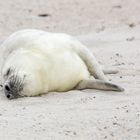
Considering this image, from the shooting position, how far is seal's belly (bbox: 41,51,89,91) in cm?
617

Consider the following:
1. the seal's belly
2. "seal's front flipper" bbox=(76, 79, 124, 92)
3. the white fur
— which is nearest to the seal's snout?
the white fur

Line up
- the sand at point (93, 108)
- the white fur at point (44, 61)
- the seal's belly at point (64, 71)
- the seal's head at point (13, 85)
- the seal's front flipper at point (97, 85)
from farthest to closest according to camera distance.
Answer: the seal's front flipper at point (97, 85)
the seal's belly at point (64, 71)
the white fur at point (44, 61)
the seal's head at point (13, 85)
the sand at point (93, 108)

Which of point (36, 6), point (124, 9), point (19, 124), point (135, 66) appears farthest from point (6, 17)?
point (19, 124)

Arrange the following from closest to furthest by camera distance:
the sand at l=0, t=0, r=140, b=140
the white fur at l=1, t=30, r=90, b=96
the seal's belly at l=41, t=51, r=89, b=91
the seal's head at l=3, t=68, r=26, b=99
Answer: the sand at l=0, t=0, r=140, b=140
the seal's head at l=3, t=68, r=26, b=99
the white fur at l=1, t=30, r=90, b=96
the seal's belly at l=41, t=51, r=89, b=91

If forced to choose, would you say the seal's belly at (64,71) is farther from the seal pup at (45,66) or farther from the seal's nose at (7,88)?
the seal's nose at (7,88)

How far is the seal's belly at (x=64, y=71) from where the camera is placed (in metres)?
6.17

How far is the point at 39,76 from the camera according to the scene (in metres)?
6.00

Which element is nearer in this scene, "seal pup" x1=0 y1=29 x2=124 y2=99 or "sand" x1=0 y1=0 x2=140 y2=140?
"sand" x1=0 y1=0 x2=140 y2=140

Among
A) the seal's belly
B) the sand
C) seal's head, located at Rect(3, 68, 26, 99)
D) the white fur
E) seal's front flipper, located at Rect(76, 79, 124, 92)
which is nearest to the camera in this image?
the sand

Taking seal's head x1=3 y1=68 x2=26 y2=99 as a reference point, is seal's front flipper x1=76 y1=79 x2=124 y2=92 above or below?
below

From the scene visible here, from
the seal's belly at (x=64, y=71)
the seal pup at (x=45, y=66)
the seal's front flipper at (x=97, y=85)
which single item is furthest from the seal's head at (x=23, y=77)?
the seal's front flipper at (x=97, y=85)

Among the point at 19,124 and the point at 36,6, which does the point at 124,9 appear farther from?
the point at 19,124

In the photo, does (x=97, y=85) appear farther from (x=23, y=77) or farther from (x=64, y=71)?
(x=23, y=77)

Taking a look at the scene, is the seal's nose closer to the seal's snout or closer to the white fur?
the seal's snout
